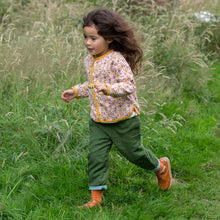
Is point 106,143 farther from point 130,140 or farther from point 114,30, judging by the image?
point 114,30

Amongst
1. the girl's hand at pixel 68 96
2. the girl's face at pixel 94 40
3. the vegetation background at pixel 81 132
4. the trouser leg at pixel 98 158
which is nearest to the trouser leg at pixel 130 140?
the trouser leg at pixel 98 158

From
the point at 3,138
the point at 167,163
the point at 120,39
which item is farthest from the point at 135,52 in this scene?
the point at 3,138

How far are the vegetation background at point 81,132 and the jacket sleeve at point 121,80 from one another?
0.52 metres

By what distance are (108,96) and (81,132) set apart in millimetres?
1123

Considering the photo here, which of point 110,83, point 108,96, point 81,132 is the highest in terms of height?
point 110,83

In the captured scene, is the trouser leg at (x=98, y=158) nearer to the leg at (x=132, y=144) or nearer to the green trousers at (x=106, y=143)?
the green trousers at (x=106, y=143)

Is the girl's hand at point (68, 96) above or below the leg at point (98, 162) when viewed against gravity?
above

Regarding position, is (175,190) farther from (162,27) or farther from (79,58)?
(162,27)

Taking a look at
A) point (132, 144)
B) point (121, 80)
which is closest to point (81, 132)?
point (132, 144)

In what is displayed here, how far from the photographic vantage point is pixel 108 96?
3.14 metres

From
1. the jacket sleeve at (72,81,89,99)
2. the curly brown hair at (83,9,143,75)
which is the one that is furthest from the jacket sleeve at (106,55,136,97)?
the jacket sleeve at (72,81,89,99)

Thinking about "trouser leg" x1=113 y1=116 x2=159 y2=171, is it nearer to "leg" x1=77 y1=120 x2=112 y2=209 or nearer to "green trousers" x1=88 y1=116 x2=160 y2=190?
"green trousers" x1=88 y1=116 x2=160 y2=190

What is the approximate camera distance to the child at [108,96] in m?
3.07

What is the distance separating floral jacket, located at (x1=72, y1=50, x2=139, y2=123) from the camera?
3.04 meters
